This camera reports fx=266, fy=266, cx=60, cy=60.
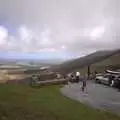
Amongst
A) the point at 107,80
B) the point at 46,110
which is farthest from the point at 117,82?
the point at 46,110

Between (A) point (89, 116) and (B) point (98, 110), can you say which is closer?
(A) point (89, 116)

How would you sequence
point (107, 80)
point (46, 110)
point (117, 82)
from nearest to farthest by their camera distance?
point (46, 110) < point (117, 82) < point (107, 80)

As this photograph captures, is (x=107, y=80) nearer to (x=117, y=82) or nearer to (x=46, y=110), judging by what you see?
(x=117, y=82)

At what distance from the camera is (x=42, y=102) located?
20125mm

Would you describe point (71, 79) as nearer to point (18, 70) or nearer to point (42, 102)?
point (18, 70)

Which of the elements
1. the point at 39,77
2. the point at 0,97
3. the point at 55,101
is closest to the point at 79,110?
the point at 55,101

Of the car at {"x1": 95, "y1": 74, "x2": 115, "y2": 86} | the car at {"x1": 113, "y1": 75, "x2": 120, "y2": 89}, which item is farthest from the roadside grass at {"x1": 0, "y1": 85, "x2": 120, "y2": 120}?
the car at {"x1": 95, "y1": 74, "x2": 115, "y2": 86}

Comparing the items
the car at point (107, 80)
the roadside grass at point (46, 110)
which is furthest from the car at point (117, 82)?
the roadside grass at point (46, 110)

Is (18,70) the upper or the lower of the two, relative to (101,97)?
upper

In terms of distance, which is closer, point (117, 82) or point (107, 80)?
point (117, 82)

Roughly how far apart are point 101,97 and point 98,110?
5.74 meters

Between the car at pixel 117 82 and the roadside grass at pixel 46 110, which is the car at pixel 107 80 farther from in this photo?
the roadside grass at pixel 46 110

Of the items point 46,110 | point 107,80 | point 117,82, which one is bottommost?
point 46,110

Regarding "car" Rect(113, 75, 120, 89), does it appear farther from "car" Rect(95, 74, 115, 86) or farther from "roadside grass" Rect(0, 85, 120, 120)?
"roadside grass" Rect(0, 85, 120, 120)
